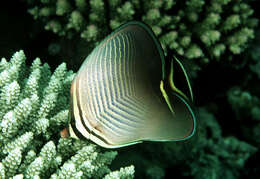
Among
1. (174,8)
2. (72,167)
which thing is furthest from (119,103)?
(174,8)

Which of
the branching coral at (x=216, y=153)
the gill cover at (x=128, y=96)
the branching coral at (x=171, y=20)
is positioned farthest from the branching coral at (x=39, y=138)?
the branching coral at (x=216, y=153)

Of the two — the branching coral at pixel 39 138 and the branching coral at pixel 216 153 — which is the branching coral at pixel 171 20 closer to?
the branching coral at pixel 39 138

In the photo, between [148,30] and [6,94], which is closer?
[148,30]

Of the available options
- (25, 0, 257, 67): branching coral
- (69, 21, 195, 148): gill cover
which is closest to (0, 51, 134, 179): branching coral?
(69, 21, 195, 148): gill cover

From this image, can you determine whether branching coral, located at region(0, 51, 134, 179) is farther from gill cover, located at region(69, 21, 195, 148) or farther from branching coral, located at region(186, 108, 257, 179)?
branching coral, located at region(186, 108, 257, 179)

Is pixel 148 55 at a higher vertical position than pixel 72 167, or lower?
higher

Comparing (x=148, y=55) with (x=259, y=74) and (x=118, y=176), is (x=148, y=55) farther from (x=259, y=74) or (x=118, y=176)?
(x=259, y=74)
